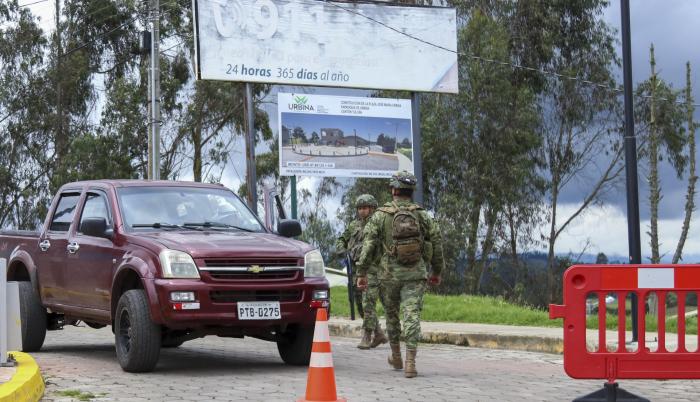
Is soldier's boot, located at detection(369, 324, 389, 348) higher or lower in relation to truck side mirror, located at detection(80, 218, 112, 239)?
lower

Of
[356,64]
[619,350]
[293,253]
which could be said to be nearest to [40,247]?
[293,253]

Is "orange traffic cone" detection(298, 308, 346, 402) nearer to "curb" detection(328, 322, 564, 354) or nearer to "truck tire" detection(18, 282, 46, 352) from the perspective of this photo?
"truck tire" detection(18, 282, 46, 352)

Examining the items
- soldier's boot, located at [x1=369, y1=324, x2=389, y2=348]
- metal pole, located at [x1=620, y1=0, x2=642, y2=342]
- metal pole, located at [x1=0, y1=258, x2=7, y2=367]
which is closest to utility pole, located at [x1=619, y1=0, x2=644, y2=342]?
metal pole, located at [x1=620, y1=0, x2=642, y2=342]

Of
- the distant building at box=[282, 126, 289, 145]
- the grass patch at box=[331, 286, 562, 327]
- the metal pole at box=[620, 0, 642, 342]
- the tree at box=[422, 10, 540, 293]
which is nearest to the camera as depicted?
the metal pole at box=[620, 0, 642, 342]

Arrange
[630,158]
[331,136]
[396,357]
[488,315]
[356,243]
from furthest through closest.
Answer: [331,136]
[488,315]
[356,243]
[630,158]
[396,357]

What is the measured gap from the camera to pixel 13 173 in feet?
160

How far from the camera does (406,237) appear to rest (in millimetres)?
9945

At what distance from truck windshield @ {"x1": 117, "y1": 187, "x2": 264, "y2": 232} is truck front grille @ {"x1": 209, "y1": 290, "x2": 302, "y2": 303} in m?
1.19

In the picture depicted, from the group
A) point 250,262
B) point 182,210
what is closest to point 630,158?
point 250,262

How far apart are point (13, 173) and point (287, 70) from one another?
28.8 metres

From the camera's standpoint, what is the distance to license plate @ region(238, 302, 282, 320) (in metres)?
9.38

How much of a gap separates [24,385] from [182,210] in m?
3.56

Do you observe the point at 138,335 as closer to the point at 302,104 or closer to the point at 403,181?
the point at 403,181

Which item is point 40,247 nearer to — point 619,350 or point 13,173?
point 619,350
